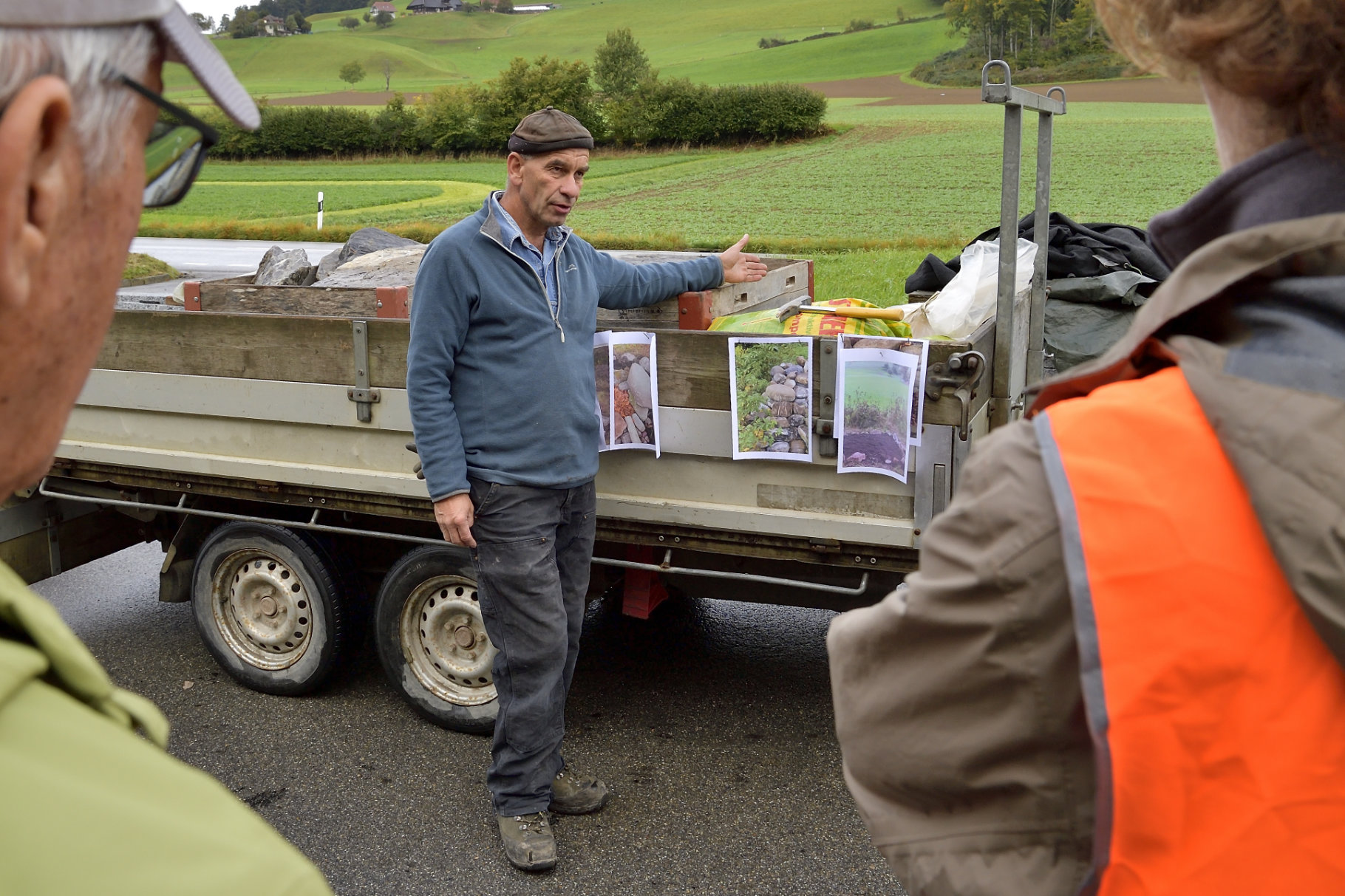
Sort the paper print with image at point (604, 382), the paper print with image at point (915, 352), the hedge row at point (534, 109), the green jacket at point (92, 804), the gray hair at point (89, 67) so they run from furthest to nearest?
1. the hedge row at point (534, 109)
2. the paper print with image at point (604, 382)
3. the paper print with image at point (915, 352)
4. the gray hair at point (89, 67)
5. the green jacket at point (92, 804)

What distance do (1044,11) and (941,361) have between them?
67.1 meters

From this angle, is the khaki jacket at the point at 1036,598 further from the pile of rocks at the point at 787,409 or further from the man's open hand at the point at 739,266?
the man's open hand at the point at 739,266

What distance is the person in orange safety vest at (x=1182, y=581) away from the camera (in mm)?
948

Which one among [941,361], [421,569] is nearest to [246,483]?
[421,569]

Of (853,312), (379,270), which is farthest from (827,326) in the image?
(379,270)

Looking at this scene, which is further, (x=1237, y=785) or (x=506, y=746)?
(x=506, y=746)

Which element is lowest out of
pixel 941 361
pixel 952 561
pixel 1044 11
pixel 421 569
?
pixel 421 569

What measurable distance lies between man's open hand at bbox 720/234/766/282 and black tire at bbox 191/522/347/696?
1.98 metres

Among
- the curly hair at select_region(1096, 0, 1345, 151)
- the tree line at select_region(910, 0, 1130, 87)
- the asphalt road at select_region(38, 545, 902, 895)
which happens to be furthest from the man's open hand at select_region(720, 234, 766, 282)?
the tree line at select_region(910, 0, 1130, 87)

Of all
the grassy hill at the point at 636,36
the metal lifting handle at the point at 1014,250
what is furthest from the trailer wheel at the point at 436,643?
the grassy hill at the point at 636,36

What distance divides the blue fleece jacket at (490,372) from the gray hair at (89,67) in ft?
9.51

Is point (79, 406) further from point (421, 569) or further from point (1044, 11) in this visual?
point (1044, 11)

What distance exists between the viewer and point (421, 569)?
463 cm

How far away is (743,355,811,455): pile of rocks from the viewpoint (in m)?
3.82
